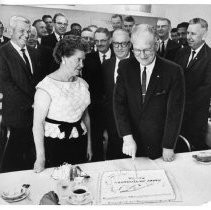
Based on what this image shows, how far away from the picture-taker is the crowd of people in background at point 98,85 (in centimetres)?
184

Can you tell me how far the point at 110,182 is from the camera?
1.61 meters

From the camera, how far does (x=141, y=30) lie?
186 cm

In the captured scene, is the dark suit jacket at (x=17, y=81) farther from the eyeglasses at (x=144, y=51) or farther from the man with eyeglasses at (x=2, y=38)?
the eyeglasses at (x=144, y=51)

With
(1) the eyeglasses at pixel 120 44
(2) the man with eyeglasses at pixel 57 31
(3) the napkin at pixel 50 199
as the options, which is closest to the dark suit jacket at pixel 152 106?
(1) the eyeglasses at pixel 120 44

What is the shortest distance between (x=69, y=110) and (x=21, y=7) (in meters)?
0.71

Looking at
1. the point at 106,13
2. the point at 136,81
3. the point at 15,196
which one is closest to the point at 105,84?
the point at 136,81

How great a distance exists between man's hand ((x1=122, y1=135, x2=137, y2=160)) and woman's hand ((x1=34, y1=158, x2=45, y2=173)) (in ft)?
1.61

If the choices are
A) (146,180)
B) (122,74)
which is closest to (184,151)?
(146,180)

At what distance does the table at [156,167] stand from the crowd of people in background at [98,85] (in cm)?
9

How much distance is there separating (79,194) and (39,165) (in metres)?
0.39

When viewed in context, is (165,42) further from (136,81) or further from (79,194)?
(79,194)
